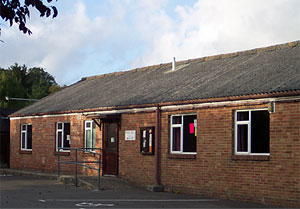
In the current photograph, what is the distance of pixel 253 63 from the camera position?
63.8 feet

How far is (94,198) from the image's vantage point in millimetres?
15516

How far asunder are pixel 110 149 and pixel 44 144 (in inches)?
220

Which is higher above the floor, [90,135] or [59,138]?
[90,135]

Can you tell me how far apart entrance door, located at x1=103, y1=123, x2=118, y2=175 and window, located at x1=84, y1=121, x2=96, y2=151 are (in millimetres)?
1069

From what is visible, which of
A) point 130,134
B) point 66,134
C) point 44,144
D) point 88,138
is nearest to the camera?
point 130,134

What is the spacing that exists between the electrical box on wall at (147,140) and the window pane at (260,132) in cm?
436

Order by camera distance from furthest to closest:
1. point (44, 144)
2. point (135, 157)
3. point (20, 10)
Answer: point (44, 144) < point (135, 157) < point (20, 10)

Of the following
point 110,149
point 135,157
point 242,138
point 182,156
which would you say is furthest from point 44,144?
point 242,138

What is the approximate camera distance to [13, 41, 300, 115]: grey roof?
1633 cm

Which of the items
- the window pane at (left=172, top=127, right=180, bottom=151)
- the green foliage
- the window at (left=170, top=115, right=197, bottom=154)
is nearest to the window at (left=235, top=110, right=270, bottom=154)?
the window at (left=170, top=115, right=197, bottom=154)

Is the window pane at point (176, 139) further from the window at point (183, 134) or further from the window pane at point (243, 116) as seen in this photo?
the window pane at point (243, 116)

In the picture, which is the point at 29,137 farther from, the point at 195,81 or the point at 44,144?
the point at 195,81

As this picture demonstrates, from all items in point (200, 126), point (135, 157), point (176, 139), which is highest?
point (200, 126)

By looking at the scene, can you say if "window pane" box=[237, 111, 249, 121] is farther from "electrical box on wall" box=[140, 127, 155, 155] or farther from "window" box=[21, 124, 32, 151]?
"window" box=[21, 124, 32, 151]
